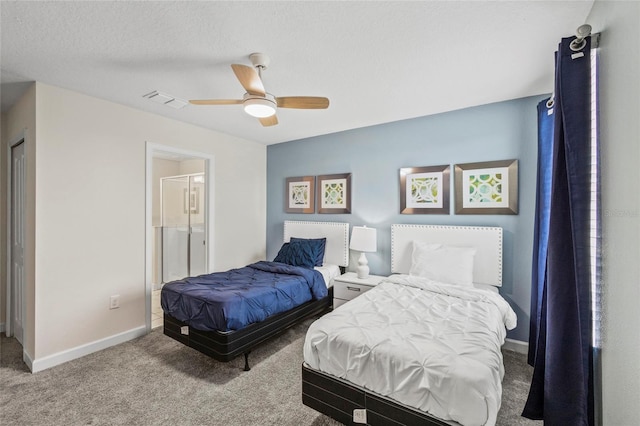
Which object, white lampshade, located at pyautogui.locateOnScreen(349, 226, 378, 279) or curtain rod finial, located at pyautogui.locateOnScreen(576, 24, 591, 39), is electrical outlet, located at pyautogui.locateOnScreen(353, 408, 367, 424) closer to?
white lampshade, located at pyautogui.locateOnScreen(349, 226, 378, 279)

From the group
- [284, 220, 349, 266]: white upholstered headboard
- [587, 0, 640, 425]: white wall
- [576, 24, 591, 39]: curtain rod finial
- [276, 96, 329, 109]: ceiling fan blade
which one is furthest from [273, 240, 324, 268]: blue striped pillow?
[576, 24, 591, 39]: curtain rod finial

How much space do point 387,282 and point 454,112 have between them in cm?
201

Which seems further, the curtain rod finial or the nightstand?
the nightstand

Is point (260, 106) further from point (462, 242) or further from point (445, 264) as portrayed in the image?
point (462, 242)

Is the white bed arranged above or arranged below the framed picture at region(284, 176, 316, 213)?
below

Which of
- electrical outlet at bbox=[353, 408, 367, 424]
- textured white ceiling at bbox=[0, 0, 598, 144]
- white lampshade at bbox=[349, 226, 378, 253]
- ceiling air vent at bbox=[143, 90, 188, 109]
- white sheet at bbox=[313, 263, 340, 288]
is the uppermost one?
textured white ceiling at bbox=[0, 0, 598, 144]

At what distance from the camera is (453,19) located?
163cm

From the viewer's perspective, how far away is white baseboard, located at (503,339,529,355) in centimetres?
275

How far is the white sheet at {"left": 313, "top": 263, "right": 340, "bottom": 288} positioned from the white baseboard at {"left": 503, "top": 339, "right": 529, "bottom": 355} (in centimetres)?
198

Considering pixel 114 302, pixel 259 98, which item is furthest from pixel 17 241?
pixel 259 98

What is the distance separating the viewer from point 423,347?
1.53 metres

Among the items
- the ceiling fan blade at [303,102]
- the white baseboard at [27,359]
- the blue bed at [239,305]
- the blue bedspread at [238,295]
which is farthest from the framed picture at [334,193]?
the white baseboard at [27,359]

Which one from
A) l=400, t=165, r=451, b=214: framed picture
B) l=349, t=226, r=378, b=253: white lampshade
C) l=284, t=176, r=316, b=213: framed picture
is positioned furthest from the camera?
l=284, t=176, r=316, b=213: framed picture

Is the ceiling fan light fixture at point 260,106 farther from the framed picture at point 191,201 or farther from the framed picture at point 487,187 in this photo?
the framed picture at point 191,201
